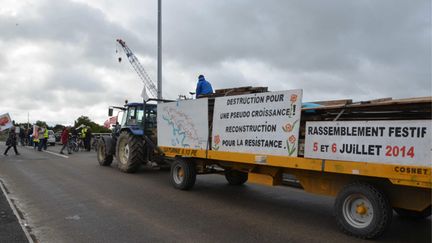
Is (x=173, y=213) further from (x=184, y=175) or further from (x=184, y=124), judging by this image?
(x=184, y=124)

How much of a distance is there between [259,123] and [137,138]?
22.2 ft

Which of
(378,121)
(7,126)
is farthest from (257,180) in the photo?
(7,126)

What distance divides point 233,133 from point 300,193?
2886 millimetres

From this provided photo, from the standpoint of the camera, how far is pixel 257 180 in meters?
7.94

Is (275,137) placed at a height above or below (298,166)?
above

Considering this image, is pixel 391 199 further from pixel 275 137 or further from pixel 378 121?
pixel 275 137

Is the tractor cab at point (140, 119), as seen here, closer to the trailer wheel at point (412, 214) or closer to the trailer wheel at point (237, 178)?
the trailer wheel at point (237, 178)

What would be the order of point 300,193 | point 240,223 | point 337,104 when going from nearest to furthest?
point 337,104, point 240,223, point 300,193

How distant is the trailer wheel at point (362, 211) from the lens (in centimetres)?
562

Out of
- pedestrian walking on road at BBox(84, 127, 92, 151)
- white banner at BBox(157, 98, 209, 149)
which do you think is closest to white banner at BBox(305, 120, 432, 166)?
white banner at BBox(157, 98, 209, 149)

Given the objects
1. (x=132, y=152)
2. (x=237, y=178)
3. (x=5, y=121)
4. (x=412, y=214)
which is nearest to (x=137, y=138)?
(x=132, y=152)

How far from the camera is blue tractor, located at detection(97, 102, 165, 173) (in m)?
13.0

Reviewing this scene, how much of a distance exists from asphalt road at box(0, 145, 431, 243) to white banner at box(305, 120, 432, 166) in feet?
4.24

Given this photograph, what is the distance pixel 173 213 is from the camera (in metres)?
7.51
